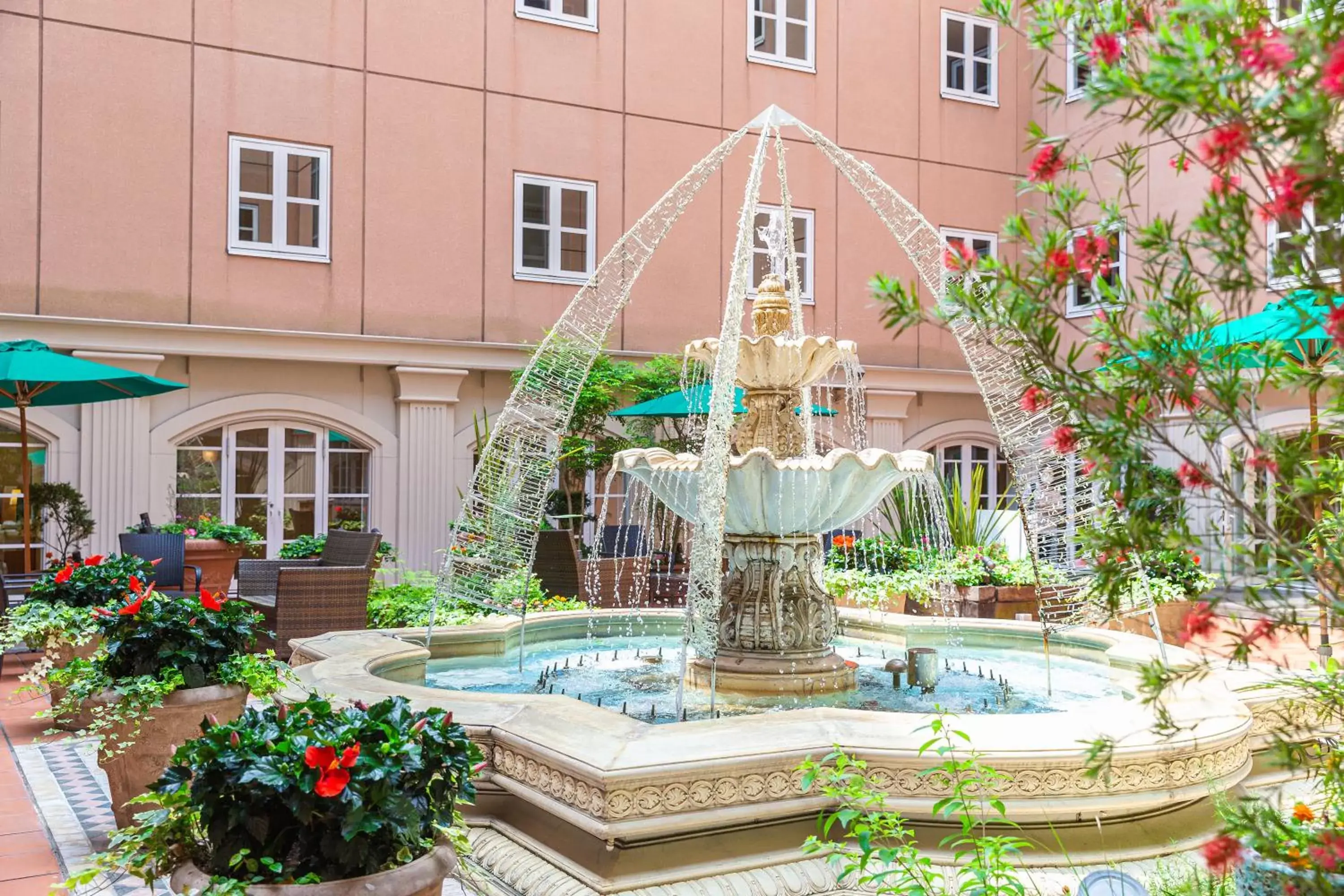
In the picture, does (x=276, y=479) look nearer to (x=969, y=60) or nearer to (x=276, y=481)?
(x=276, y=481)

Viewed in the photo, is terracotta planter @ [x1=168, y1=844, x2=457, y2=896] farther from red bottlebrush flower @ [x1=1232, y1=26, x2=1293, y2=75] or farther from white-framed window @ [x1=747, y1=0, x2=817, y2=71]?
white-framed window @ [x1=747, y1=0, x2=817, y2=71]

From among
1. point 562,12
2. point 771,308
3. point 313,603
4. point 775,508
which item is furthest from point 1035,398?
point 562,12

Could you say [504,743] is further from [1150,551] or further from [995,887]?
[1150,551]

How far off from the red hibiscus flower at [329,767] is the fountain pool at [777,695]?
2544 mm

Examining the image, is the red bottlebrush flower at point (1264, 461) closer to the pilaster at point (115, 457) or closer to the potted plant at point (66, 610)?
the potted plant at point (66, 610)

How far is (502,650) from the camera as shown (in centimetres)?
749

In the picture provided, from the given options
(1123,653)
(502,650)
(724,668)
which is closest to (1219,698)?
(1123,653)

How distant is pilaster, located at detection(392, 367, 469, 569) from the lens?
1314 cm

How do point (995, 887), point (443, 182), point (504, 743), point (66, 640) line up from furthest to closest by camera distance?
point (443, 182) → point (66, 640) → point (504, 743) → point (995, 887)

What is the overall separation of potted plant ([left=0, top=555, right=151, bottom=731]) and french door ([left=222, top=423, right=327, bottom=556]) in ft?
18.6

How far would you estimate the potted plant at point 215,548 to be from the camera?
36.4 feet

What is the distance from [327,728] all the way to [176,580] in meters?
7.45

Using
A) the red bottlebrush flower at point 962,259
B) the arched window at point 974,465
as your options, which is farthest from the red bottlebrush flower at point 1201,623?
the arched window at point 974,465

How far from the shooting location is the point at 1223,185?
5.89ft
